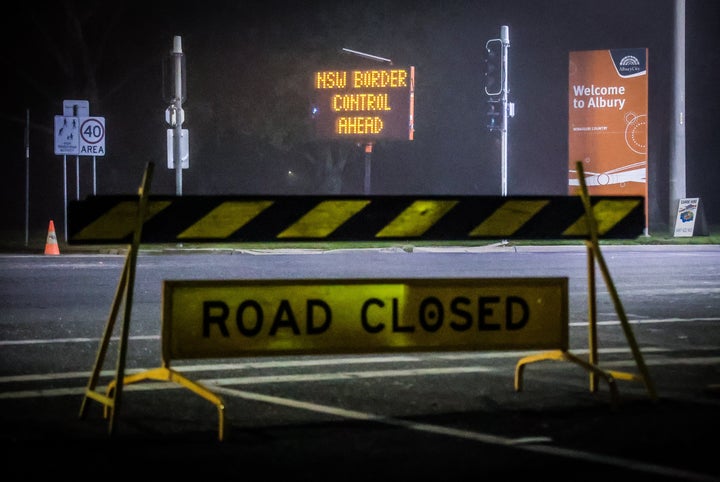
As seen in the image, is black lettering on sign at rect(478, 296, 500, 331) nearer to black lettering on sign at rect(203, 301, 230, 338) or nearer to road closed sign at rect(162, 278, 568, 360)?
road closed sign at rect(162, 278, 568, 360)

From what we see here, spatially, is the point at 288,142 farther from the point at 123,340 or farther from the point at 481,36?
the point at 123,340

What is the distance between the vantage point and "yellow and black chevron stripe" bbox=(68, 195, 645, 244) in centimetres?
671

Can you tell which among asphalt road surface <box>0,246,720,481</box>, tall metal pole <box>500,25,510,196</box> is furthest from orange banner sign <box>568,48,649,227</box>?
asphalt road surface <box>0,246,720,481</box>

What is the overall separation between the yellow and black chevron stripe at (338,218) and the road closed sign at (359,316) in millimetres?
310

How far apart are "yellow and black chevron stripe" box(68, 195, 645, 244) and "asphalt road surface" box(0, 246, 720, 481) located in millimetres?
436

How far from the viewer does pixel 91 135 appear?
89.9 ft

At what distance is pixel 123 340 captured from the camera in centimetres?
658

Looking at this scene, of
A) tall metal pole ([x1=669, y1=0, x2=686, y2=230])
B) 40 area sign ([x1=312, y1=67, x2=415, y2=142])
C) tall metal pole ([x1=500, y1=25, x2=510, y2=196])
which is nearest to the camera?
tall metal pole ([x1=500, y1=25, x2=510, y2=196])

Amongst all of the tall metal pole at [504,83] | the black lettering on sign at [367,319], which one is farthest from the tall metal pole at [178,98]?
the black lettering on sign at [367,319]

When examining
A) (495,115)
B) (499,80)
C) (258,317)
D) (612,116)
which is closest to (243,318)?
(258,317)

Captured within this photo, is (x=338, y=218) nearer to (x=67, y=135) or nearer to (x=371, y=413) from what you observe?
(x=371, y=413)

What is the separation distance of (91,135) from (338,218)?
21.5 metres

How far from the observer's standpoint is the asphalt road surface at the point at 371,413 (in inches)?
226

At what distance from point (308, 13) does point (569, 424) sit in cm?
4162
